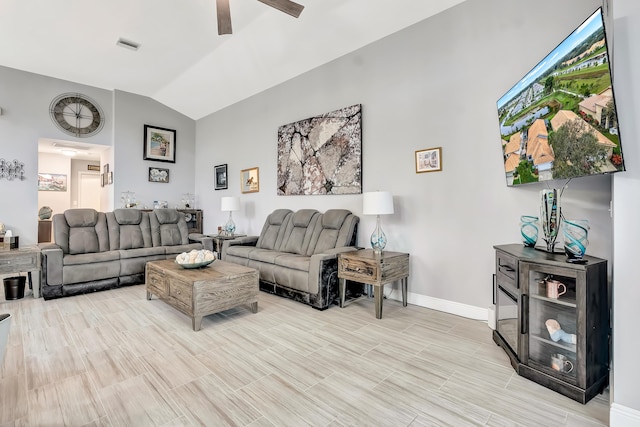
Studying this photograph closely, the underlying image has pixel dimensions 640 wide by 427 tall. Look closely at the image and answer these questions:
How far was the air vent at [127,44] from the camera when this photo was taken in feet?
14.5

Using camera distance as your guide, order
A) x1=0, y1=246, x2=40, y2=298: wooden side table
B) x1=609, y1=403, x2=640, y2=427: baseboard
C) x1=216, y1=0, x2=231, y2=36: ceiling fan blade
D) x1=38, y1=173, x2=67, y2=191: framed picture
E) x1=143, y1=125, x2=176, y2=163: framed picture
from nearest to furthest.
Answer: x1=609, y1=403, x2=640, y2=427: baseboard
x1=216, y1=0, x2=231, y2=36: ceiling fan blade
x1=0, y1=246, x2=40, y2=298: wooden side table
x1=143, y1=125, x2=176, y2=163: framed picture
x1=38, y1=173, x2=67, y2=191: framed picture

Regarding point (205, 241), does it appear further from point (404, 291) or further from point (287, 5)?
point (287, 5)

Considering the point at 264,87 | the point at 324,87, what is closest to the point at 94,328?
the point at 324,87

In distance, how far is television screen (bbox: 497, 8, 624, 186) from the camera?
162 cm

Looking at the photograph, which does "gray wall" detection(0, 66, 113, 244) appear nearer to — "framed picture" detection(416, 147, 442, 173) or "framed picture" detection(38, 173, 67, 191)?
"framed picture" detection(38, 173, 67, 191)

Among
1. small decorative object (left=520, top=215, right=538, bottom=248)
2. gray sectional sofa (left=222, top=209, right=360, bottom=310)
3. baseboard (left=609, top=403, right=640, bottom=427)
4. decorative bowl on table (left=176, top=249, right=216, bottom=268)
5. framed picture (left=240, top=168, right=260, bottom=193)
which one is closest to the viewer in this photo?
baseboard (left=609, top=403, right=640, bottom=427)

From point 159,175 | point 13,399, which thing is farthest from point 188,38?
point 13,399

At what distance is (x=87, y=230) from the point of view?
14.6ft

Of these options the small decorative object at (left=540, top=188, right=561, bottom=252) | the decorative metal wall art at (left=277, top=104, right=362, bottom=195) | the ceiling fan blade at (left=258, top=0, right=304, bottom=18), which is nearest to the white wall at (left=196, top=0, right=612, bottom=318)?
the decorative metal wall art at (left=277, top=104, right=362, bottom=195)

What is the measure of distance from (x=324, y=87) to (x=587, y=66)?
10.7ft

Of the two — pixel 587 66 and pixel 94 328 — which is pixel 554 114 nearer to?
pixel 587 66

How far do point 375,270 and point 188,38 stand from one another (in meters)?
4.09

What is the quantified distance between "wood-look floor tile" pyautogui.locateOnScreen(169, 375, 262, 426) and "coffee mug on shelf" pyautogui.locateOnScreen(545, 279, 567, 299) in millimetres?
1868

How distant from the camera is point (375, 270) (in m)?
3.07
